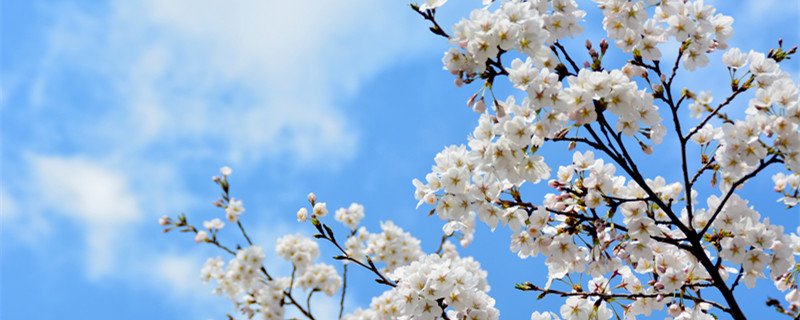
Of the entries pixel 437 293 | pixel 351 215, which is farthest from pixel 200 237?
pixel 437 293

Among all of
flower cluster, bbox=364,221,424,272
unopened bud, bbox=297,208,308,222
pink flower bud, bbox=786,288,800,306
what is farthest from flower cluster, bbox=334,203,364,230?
pink flower bud, bbox=786,288,800,306

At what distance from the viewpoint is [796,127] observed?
3.21 metres

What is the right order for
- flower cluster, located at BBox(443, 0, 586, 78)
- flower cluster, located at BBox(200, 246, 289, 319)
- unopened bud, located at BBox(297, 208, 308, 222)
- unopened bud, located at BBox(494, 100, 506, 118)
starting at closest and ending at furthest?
1. flower cluster, located at BBox(443, 0, 586, 78)
2. unopened bud, located at BBox(494, 100, 506, 118)
3. unopened bud, located at BBox(297, 208, 308, 222)
4. flower cluster, located at BBox(200, 246, 289, 319)

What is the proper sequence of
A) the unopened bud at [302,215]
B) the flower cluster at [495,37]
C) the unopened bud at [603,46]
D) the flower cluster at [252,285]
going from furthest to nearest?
the flower cluster at [252,285], the unopened bud at [302,215], the unopened bud at [603,46], the flower cluster at [495,37]

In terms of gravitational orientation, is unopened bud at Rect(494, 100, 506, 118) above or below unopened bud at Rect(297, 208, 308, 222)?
below

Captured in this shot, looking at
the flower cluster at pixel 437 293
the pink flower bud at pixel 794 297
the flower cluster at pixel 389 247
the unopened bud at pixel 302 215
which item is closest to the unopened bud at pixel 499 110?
the flower cluster at pixel 437 293

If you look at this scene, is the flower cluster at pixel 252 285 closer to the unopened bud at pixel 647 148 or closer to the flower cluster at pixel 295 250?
the flower cluster at pixel 295 250

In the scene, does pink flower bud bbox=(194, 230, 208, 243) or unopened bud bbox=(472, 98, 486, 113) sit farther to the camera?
pink flower bud bbox=(194, 230, 208, 243)

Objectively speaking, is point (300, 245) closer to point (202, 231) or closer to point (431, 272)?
point (202, 231)

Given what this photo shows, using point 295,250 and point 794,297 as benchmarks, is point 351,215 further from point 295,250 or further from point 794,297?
point 794,297

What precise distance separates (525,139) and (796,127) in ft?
5.47

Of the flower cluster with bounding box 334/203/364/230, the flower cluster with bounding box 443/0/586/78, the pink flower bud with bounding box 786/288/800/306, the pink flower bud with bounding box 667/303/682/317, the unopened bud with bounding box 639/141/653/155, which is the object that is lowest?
the pink flower bud with bounding box 786/288/800/306

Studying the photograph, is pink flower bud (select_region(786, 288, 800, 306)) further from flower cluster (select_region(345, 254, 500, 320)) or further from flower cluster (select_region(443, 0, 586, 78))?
flower cluster (select_region(443, 0, 586, 78))

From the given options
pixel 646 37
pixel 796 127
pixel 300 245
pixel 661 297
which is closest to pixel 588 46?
pixel 646 37
